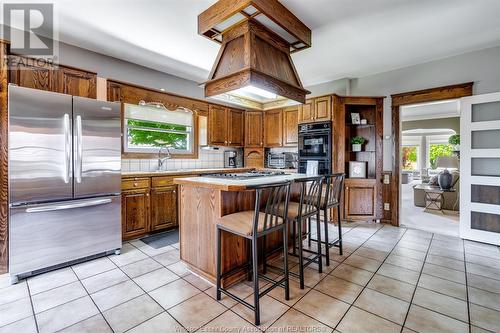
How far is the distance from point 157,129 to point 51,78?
5.43 ft

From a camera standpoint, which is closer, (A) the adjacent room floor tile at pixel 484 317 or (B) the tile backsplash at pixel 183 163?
(A) the adjacent room floor tile at pixel 484 317

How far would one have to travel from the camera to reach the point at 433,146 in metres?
10.3

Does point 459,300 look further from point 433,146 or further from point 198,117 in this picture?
point 433,146

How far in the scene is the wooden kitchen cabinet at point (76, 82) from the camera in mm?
3035

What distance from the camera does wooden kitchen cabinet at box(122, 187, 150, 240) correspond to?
334 cm

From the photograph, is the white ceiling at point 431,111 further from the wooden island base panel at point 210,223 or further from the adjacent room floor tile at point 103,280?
the adjacent room floor tile at point 103,280

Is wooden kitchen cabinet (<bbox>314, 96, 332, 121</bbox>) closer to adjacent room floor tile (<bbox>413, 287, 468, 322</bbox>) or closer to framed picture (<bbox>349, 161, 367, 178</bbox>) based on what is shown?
framed picture (<bbox>349, 161, 367, 178</bbox>)

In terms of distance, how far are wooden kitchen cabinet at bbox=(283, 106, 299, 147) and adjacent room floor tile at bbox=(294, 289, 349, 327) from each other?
11.1ft

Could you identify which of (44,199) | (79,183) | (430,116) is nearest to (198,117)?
(79,183)

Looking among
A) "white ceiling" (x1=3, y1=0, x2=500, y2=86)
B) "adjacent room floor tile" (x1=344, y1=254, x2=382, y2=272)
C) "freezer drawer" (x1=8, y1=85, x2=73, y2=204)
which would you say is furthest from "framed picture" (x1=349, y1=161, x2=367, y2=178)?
"freezer drawer" (x1=8, y1=85, x2=73, y2=204)

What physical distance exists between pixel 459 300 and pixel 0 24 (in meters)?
5.48

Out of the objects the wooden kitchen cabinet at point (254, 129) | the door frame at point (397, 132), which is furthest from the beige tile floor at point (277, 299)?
the wooden kitchen cabinet at point (254, 129)

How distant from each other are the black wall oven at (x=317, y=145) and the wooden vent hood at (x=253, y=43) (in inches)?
67.6

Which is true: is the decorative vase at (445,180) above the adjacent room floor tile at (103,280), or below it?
above
